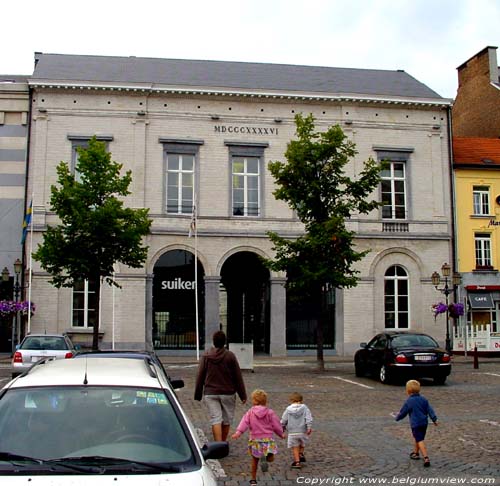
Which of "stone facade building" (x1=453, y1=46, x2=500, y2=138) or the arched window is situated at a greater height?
"stone facade building" (x1=453, y1=46, x2=500, y2=138)

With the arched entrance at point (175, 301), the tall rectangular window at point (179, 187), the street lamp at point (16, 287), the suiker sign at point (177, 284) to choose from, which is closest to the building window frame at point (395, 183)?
the tall rectangular window at point (179, 187)

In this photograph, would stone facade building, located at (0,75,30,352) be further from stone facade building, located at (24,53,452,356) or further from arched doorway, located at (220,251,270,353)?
arched doorway, located at (220,251,270,353)

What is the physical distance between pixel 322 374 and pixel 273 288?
983 cm

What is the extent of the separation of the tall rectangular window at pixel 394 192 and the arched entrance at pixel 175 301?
374 inches

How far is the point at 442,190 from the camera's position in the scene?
32656mm

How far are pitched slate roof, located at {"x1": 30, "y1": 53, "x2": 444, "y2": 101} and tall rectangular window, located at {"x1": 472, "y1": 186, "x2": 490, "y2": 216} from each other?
499cm

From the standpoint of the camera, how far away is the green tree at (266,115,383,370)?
890 inches

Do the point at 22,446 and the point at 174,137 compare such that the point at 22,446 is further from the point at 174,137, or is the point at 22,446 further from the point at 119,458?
the point at 174,137

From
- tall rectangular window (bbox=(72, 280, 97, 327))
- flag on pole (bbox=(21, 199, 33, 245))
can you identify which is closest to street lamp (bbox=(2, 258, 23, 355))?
flag on pole (bbox=(21, 199, 33, 245))

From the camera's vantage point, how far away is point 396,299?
31.8 m

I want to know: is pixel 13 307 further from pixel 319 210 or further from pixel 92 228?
pixel 319 210

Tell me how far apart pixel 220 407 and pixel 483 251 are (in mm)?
26754

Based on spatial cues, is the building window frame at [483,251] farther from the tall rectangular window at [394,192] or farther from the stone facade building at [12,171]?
the stone facade building at [12,171]

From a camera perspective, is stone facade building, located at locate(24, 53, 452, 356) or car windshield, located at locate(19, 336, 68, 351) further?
stone facade building, located at locate(24, 53, 452, 356)
